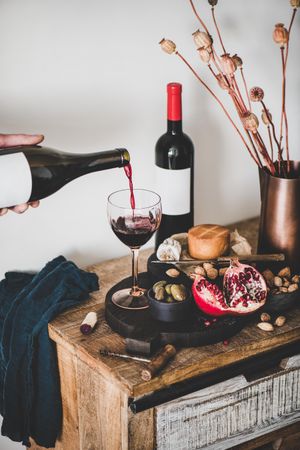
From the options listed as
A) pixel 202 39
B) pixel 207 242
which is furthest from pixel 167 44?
pixel 207 242

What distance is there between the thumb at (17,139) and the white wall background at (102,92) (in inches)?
4.9

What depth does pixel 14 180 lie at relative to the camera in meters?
1.11

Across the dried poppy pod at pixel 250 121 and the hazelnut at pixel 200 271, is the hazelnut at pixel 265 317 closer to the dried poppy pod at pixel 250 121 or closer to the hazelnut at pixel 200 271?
the hazelnut at pixel 200 271

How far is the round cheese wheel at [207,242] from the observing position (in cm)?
134

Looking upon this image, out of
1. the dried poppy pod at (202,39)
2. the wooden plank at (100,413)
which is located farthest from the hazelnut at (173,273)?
the dried poppy pod at (202,39)

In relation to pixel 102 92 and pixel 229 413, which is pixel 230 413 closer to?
pixel 229 413

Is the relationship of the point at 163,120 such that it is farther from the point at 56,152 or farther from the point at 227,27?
the point at 56,152

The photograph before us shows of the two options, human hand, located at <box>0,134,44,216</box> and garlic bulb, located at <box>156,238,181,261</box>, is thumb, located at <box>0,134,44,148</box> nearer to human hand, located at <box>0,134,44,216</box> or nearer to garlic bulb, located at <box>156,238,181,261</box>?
human hand, located at <box>0,134,44,216</box>

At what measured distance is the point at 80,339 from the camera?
1207mm

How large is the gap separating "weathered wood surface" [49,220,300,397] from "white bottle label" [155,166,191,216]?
0.26m

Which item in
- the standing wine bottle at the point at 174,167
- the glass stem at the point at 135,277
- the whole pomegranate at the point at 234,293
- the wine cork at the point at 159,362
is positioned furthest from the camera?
the standing wine bottle at the point at 174,167

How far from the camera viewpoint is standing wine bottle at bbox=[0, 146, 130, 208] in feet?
3.62

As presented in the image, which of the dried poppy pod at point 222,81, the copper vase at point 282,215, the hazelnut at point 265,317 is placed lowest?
the hazelnut at point 265,317

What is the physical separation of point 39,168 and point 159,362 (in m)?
0.42
